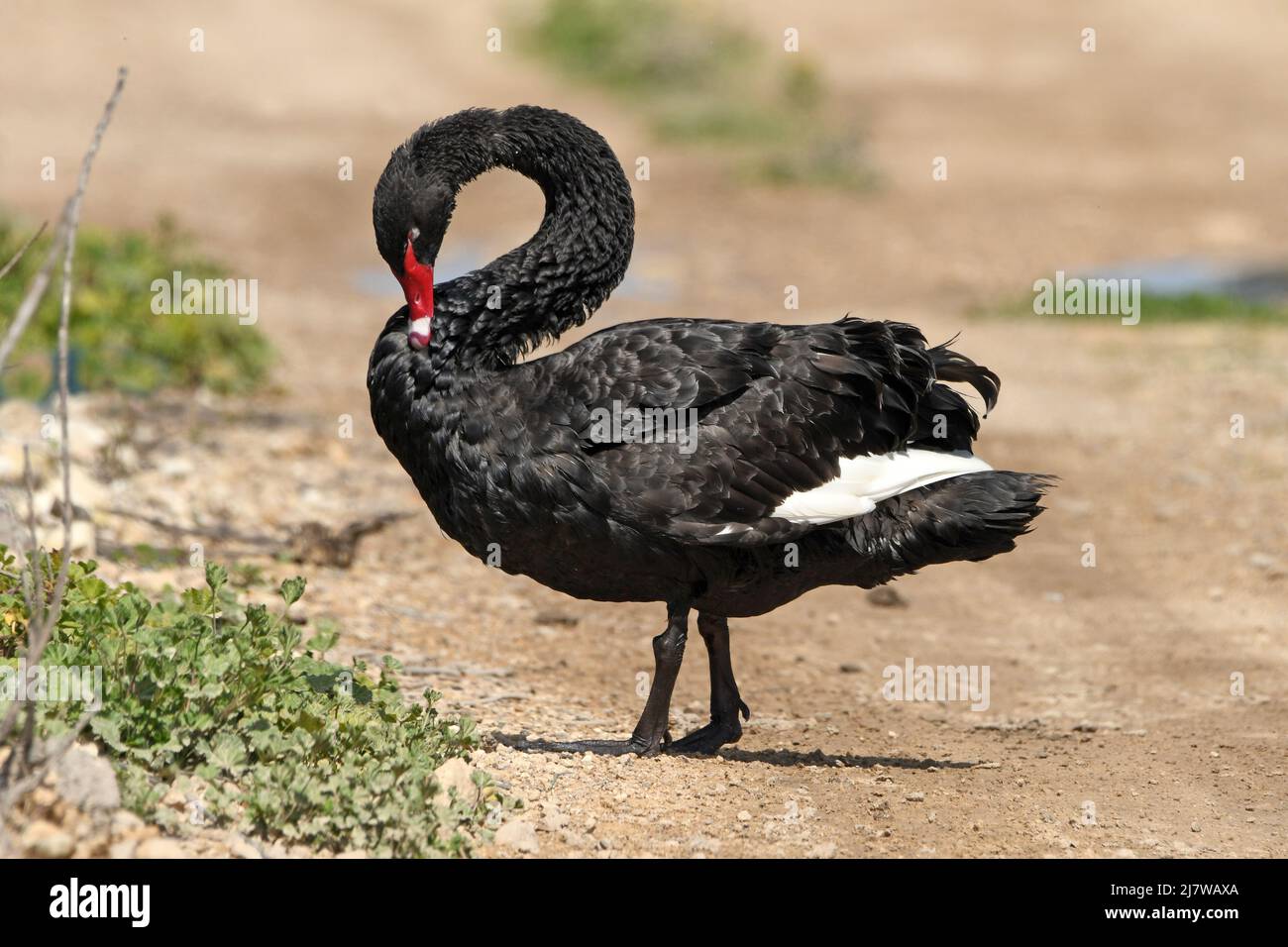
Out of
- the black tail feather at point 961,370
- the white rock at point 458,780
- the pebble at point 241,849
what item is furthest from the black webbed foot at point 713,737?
the pebble at point 241,849

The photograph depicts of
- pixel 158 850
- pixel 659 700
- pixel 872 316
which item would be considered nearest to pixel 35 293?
pixel 158 850

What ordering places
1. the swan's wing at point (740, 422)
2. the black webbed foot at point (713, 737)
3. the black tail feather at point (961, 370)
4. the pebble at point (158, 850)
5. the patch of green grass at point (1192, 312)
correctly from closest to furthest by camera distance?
the pebble at point (158, 850)
the swan's wing at point (740, 422)
the black webbed foot at point (713, 737)
the black tail feather at point (961, 370)
the patch of green grass at point (1192, 312)

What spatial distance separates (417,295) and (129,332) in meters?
6.57

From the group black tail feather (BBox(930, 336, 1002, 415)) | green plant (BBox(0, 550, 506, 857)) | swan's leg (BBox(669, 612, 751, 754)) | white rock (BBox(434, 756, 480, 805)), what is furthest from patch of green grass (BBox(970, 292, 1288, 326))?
white rock (BBox(434, 756, 480, 805))

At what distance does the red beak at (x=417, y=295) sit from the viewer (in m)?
5.58

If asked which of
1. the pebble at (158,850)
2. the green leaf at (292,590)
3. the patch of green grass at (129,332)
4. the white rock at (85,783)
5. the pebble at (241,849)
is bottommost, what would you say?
the pebble at (241,849)

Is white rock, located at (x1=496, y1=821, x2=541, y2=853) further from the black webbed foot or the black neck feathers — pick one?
the black neck feathers

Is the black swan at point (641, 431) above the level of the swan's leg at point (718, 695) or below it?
above

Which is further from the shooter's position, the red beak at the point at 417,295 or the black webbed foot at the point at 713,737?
the black webbed foot at the point at 713,737

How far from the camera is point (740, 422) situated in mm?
5590

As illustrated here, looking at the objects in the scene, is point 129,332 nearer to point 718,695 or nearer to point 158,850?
point 718,695

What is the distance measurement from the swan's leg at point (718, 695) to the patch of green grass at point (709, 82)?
→ 752 inches

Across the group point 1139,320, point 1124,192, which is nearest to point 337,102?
point 1124,192

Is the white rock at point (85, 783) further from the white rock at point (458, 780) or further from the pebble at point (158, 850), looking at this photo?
the white rock at point (458, 780)
